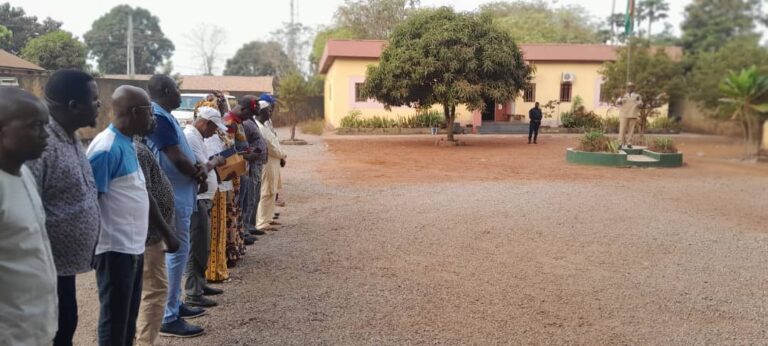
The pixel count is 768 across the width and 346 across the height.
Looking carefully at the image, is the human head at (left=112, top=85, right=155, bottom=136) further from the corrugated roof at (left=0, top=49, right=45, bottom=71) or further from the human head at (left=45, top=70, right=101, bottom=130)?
the corrugated roof at (left=0, top=49, right=45, bottom=71)

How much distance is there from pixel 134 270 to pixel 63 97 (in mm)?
885

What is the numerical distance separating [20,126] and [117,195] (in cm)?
86

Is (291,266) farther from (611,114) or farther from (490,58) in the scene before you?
(611,114)

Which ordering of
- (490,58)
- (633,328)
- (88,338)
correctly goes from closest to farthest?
(88,338) < (633,328) < (490,58)

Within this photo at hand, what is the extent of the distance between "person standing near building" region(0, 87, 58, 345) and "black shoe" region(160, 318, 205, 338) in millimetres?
1695

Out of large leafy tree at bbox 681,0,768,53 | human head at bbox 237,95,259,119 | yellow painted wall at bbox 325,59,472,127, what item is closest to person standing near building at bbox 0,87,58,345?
A: human head at bbox 237,95,259,119

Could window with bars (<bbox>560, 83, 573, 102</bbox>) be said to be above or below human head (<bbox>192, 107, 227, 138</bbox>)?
above

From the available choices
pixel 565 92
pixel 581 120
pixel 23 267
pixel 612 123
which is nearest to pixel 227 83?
pixel 565 92

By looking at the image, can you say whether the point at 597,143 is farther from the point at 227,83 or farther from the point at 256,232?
the point at 227,83

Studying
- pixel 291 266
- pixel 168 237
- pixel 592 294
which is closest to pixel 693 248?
pixel 592 294

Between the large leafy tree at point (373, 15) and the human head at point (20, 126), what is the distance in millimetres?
34867

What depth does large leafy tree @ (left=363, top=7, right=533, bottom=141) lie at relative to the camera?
725 inches

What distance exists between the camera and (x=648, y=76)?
22734 mm

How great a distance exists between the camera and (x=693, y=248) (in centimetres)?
607
